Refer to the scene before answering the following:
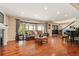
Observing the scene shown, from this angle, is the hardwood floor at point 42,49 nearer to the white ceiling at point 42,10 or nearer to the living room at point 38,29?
the living room at point 38,29

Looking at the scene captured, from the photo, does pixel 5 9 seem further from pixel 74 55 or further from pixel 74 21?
pixel 74 55

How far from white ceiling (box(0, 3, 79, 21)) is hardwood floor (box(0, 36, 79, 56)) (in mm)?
660

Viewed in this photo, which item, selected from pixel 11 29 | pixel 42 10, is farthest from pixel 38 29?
pixel 11 29

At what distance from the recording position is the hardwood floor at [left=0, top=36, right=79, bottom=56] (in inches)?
117

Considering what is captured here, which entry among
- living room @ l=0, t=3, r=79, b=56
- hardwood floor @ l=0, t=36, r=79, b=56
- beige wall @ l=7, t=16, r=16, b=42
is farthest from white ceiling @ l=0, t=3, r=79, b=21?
hardwood floor @ l=0, t=36, r=79, b=56

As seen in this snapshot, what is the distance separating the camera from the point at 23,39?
3137 millimetres

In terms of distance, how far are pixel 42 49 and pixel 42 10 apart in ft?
3.53

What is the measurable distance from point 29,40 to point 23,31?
30 centimetres

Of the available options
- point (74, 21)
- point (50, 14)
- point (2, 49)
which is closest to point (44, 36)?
point (50, 14)

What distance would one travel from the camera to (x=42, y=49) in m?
3.12

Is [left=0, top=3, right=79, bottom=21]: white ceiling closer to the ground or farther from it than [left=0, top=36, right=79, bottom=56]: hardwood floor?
farther from it

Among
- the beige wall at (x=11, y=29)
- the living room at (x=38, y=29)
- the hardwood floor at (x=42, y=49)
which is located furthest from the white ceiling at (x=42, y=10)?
the hardwood floor at (x=42, y=49)

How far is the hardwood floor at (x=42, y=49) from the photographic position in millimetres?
2970

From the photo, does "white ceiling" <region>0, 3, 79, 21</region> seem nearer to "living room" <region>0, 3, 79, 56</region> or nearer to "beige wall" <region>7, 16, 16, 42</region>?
"living room" <region>0, 3, 79, 56</region>
